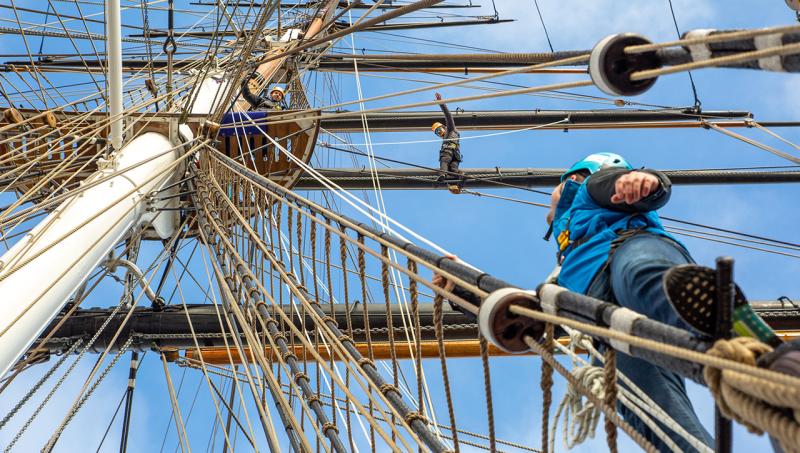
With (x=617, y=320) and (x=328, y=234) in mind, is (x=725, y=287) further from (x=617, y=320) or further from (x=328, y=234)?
(x=328, y=234)

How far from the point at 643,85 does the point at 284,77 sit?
764 cm

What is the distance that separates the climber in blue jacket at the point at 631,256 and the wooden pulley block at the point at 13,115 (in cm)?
416

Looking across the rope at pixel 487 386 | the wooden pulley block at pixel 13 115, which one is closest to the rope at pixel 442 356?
the rope at pixel 487 386

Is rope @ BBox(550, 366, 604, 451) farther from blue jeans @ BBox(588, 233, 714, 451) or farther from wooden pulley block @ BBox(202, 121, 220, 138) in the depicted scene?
wooden pulley block @ BBox(202, 121, 220, 138)

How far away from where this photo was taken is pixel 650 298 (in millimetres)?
1568

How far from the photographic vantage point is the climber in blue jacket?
166 cm

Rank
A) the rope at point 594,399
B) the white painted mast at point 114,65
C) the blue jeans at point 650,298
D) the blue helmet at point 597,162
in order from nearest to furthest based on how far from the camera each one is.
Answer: the rope at point 594,399
the blue jeans at point 650,298
the blue helmet at point 597,162
the white painted mast at point 114,65

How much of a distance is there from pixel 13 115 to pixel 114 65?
5.13 feet

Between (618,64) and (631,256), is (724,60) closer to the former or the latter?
(618,64)

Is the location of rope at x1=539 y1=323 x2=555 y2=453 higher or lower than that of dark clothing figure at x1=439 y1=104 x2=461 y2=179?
lower

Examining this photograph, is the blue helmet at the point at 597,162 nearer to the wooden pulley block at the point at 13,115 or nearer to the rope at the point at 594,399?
the rope at the point at 594,399

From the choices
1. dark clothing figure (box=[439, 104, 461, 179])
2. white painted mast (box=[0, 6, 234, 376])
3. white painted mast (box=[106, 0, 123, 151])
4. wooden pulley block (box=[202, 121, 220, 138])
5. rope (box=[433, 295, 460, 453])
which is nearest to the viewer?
rope (box=[433, 295, 460, 453])

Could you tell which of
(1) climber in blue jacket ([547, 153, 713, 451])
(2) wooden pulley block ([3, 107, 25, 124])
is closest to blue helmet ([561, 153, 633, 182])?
Answer: (1) climber in blue jacket ([547, 153, 713, 451])

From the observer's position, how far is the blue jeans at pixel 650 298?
158cm
